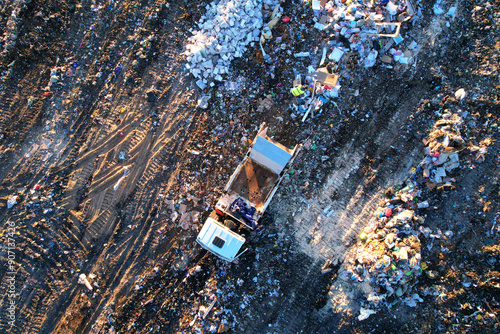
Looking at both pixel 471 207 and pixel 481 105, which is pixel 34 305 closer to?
pixel 471 207

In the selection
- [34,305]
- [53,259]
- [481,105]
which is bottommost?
[34,305]

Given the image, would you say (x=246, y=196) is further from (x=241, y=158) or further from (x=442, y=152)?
(x=442, y=152)

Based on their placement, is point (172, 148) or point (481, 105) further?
point (172, 148)

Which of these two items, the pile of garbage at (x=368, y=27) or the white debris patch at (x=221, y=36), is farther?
the white debris patch at (x=221, y=36)

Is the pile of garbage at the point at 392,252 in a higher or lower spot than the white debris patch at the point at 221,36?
lower

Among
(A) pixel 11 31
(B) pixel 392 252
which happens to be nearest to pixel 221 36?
(A) pixel 11 31

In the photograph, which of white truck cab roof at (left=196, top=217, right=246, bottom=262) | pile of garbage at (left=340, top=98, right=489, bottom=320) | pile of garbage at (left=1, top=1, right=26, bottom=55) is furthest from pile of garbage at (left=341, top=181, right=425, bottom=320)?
pile of garbage at (left=1, top=1, right=26, bottom=55)

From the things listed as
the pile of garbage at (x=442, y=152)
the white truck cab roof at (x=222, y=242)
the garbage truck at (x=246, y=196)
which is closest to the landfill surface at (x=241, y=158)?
the pile of garbage at (x=442, y=152)

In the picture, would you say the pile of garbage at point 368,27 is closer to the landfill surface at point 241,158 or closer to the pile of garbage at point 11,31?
the landfill surface at point 241,158

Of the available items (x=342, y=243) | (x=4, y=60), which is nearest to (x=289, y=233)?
(x=342, y=243)
